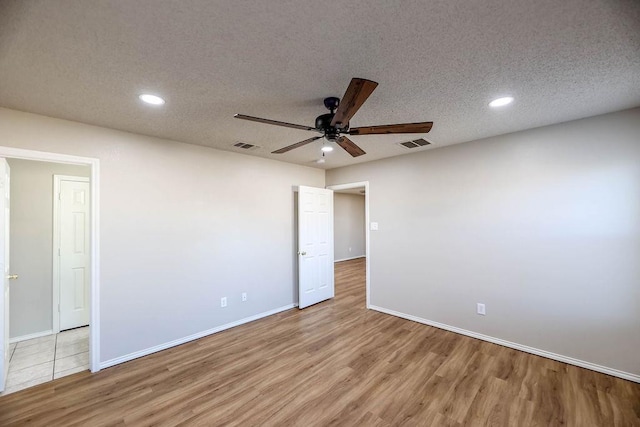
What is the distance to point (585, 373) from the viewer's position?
257 cm

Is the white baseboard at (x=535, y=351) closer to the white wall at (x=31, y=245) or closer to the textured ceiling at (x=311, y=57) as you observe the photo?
the textured ceiling at (x=311, y=57)

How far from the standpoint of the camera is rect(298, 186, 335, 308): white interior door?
4434mm

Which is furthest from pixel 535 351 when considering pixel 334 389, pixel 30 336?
pixel 30 336

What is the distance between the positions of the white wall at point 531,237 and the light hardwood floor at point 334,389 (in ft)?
1.23

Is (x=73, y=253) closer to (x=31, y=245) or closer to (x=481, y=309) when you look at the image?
(x=31, y=245)

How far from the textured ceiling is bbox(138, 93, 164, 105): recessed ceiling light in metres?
0.05

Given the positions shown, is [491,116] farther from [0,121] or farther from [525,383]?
[0,121]

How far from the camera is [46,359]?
2879 millimetres

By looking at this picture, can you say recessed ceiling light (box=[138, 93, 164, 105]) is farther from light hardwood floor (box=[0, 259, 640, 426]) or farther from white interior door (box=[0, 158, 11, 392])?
light hardwood floor (box=[0, 259, 640, 426])

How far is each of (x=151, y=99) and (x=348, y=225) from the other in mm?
7464

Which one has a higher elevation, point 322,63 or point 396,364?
point 322,63

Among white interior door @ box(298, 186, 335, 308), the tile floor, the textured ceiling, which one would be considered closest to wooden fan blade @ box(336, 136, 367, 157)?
the textured ceiling

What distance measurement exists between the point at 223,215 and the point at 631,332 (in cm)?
457

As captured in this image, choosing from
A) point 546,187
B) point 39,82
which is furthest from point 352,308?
point 39,82
